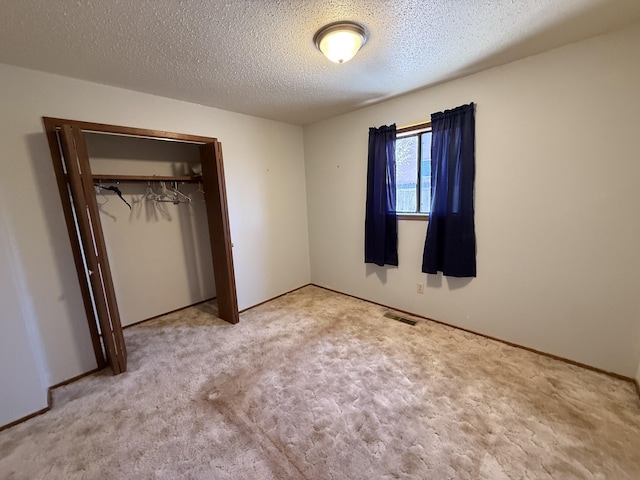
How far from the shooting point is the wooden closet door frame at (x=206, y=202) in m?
2.04

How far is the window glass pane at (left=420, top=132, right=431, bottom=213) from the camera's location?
9.07 ft

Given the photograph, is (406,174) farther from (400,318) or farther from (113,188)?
(113,188)

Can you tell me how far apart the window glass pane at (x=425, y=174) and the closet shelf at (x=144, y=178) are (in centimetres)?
260

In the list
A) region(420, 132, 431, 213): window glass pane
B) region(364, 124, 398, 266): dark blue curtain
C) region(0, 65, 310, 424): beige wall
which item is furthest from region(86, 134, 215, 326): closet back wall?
region(420, 132, 431, 213): window glass pane

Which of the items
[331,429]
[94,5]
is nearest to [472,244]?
[331,429]

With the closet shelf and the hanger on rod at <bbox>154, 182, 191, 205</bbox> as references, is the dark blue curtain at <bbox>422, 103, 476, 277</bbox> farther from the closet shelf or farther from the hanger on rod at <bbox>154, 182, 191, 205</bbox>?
the hanger on rod at <bbox>154, 182, 191, 205</bbox>

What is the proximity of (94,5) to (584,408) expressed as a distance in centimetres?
369

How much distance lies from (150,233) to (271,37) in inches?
101

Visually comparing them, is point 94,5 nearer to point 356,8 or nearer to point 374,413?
point 356,8

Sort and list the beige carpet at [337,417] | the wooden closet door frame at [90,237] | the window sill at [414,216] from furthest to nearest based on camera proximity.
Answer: the window sill at [414,216] → the wooden closet door frame at [90,237] → the beige carpet at [337,417]

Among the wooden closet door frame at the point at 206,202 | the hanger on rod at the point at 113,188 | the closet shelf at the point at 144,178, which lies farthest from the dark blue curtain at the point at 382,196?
the hanger on rod at the point at 113,188

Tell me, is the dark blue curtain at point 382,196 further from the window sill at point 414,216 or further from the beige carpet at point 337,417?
the beige carpet at point 337,417

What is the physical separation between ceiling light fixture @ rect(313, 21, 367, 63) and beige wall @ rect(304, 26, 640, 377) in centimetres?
127

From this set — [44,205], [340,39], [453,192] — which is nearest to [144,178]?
[44,205]
